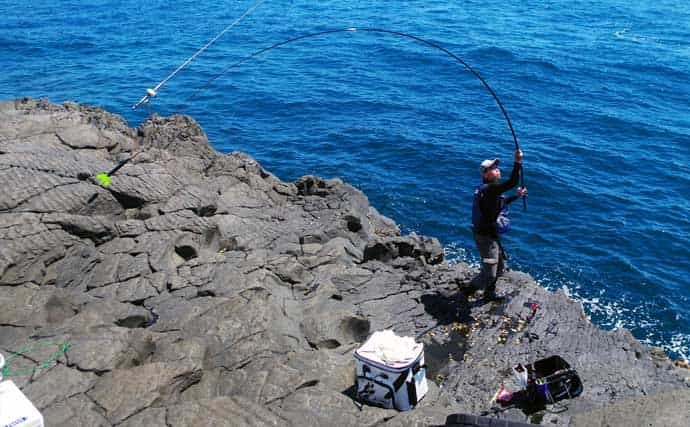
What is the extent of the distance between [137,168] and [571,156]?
16.3 metres

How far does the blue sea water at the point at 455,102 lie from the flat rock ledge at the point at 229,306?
522 cm

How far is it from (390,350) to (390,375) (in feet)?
1.30

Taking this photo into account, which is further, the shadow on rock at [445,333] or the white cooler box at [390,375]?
the shadow on rock at [445,333]

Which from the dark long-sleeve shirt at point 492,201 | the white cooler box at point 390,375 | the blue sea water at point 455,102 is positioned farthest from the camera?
the blue sea water at point 455,102

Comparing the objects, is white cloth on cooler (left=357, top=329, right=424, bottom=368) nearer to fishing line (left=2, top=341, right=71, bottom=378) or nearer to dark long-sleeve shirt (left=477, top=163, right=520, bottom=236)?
dark long-sleeve shirt (left=477, top=163, right=520, bottom=236)

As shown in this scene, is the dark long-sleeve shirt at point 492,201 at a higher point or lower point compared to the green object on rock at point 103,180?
higher

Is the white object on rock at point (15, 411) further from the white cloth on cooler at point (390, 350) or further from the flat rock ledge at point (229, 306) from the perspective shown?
the white cloth on cooler at point (390, 350)

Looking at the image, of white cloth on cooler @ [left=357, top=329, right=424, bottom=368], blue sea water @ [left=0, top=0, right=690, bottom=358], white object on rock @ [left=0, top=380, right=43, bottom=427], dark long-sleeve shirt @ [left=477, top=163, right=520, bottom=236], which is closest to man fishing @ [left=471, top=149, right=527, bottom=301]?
dark long-sleeve shirt @ [left=477, top=163, right=520, bottom=236]

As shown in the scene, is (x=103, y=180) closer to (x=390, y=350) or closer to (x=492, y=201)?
(x=492, y=201)

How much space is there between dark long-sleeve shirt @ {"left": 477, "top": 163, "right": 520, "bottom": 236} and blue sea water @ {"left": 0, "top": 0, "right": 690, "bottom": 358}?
613 centimetres

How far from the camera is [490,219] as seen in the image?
35.6ft

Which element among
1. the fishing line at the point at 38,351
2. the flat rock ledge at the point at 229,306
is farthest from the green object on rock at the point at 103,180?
the fishing line at the point at 38,351

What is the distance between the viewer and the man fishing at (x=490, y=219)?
1046 cm

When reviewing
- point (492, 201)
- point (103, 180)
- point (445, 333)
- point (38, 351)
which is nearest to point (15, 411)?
point (38, 351)
